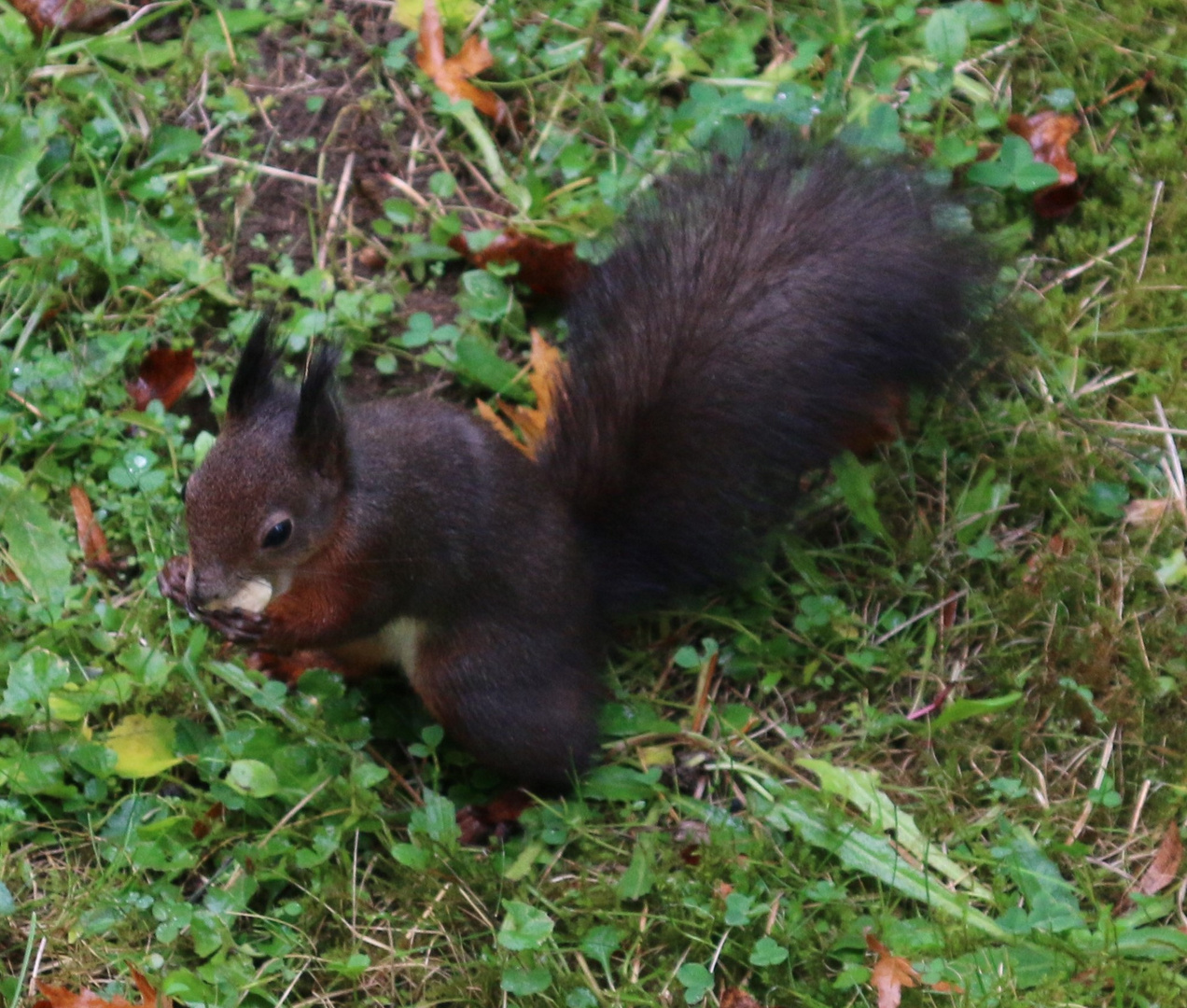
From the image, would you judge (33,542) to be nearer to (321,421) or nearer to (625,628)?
(321,421)

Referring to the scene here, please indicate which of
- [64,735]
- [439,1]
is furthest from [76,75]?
[64,735]

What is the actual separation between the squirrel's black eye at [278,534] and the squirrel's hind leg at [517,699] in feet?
1.07

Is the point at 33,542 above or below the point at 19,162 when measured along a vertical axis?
below

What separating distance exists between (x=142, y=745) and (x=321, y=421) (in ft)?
2.02

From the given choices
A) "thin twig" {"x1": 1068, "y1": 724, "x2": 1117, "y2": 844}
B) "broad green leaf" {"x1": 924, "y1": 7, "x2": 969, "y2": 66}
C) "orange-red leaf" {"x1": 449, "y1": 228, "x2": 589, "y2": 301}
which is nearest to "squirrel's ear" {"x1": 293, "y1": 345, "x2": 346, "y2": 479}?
"orange-red leaf" {"x1": 449, "y1": 228, "x2": 589, "y2": 301}

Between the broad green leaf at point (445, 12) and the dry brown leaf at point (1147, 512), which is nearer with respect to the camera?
the dry brown leaf at point (1147, 512)

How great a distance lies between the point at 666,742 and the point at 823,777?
10.8 inches

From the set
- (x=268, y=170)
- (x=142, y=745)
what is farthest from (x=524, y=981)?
(x=268, y=170)

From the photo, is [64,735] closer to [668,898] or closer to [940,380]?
[668,898]

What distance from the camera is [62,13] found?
2996 millimetres

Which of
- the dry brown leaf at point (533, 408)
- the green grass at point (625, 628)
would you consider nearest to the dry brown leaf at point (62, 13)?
the green grass at point (625, 628)

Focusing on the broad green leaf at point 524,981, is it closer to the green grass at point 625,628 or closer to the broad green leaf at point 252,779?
the green grass at point 625,628

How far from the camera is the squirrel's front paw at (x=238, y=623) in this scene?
7.09 ft

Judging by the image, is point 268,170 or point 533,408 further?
point 268,170
